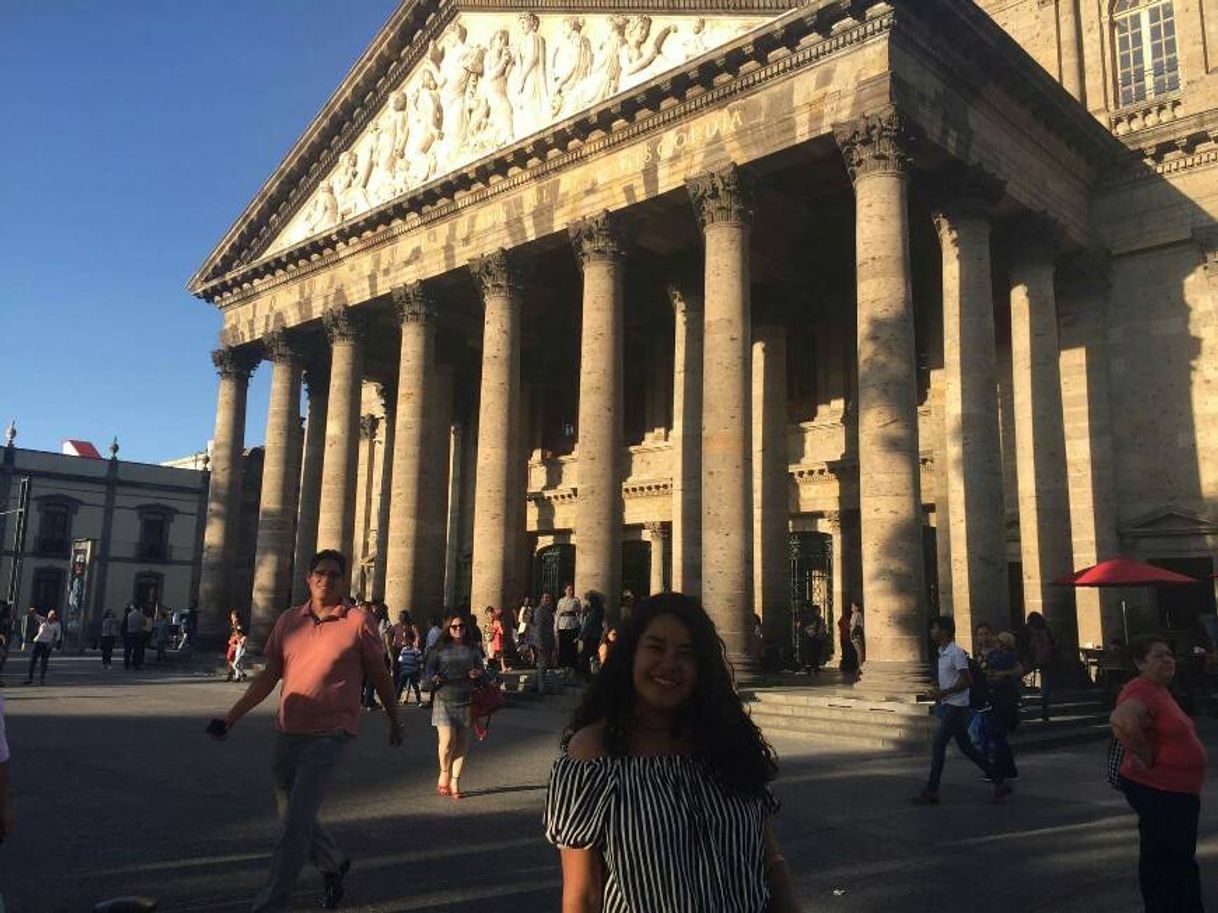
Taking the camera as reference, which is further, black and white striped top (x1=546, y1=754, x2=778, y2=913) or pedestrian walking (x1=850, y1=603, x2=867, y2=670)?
pedestrian walking (x1=850, y1=603, x2=867, y2=670)

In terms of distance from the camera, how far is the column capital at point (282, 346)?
29.0 metres

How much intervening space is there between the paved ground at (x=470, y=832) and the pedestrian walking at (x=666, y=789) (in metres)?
3.48

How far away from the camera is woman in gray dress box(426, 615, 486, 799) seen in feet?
28.9

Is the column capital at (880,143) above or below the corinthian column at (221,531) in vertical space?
above

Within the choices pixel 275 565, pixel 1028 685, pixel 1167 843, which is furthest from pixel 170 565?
pixel 1167 843

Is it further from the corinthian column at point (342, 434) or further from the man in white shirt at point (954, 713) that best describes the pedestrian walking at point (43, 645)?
the man in white shirt at point (954, 713)

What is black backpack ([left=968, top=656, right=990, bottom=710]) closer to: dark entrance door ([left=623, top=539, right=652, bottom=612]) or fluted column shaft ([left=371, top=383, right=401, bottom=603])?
dark entrance door ([left=623, top=539, right=652, bottom=612])

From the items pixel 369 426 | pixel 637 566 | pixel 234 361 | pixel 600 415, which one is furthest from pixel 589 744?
pixel 369 426

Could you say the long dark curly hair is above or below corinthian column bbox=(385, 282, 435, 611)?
below

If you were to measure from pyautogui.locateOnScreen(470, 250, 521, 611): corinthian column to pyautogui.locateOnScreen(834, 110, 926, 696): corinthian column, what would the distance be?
8551 mm

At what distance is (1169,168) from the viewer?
69.1 ft

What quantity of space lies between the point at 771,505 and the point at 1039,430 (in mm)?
5722

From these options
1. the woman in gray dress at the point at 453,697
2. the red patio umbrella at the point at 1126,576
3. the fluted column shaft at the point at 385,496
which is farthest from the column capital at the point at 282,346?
the red patio umbrella at the point at 1126,576

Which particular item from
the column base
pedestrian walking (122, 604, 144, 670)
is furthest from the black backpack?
pedestrian walking (122, 604, 144, 670)
